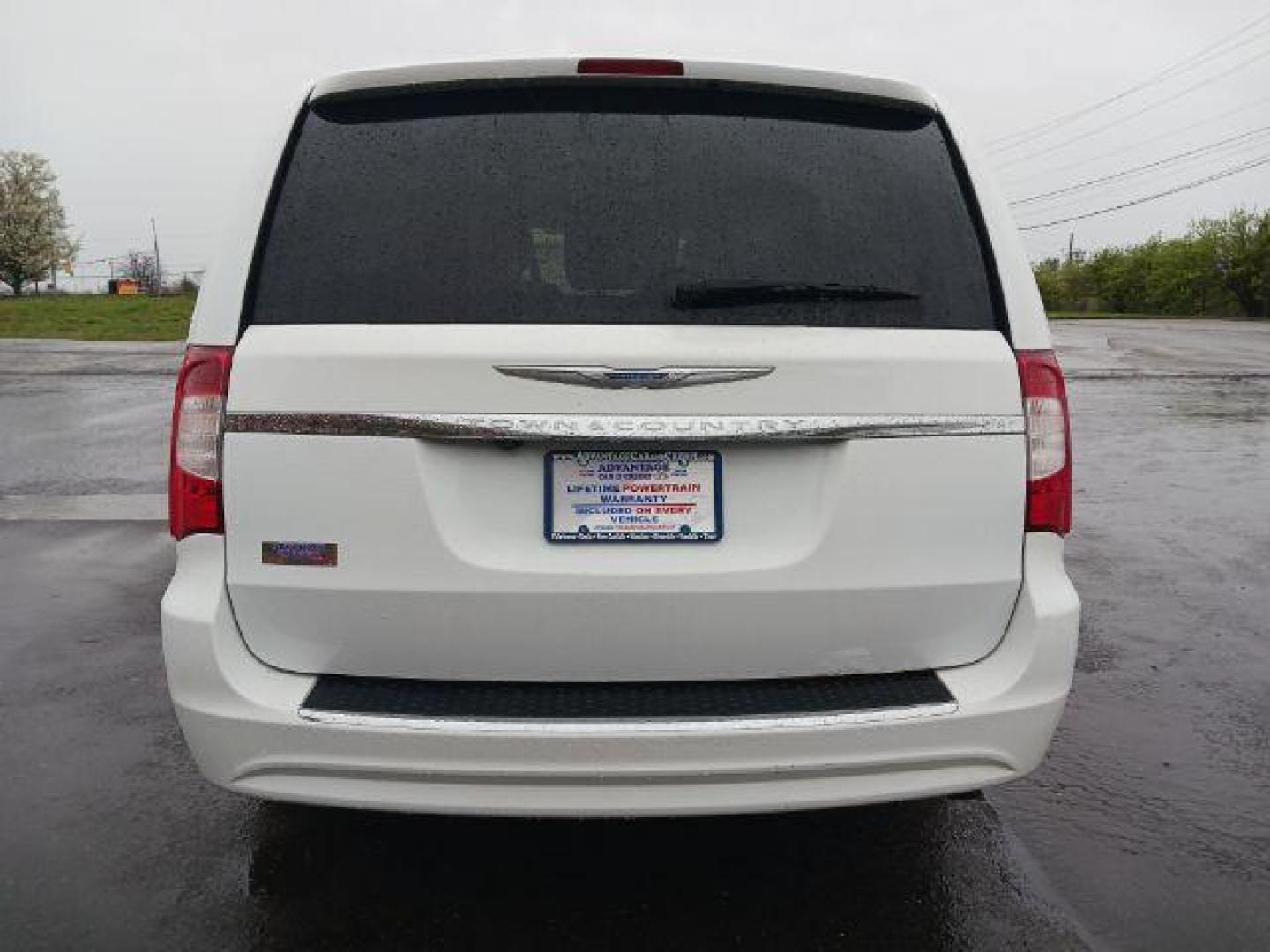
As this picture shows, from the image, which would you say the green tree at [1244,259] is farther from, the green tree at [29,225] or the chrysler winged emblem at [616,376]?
the green tree at [29,225]

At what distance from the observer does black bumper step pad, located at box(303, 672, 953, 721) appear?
2295mm

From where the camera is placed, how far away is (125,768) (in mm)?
3559

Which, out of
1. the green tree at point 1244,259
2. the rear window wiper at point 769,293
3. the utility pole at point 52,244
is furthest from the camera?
the utility pole at point 52,244

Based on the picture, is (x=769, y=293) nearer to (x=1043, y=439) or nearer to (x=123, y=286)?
(x=1043, y=439)

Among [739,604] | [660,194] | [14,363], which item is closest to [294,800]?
[739,604]

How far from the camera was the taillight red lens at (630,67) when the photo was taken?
2561mm

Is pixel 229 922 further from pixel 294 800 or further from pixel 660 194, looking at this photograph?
pixel 660 194

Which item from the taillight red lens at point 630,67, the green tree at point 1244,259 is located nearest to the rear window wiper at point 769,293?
the taillight red lens at point 630,67

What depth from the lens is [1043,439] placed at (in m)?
2.47

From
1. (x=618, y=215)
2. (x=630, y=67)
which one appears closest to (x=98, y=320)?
(x=630, y=67)

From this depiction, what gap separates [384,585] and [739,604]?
28.1 inches

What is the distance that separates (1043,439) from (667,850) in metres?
1.43

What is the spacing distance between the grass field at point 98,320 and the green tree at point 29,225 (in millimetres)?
39708

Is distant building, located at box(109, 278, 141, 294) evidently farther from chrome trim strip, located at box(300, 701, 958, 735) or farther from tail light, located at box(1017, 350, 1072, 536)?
tail light, located at box(1017, 350, 1072, 536)
